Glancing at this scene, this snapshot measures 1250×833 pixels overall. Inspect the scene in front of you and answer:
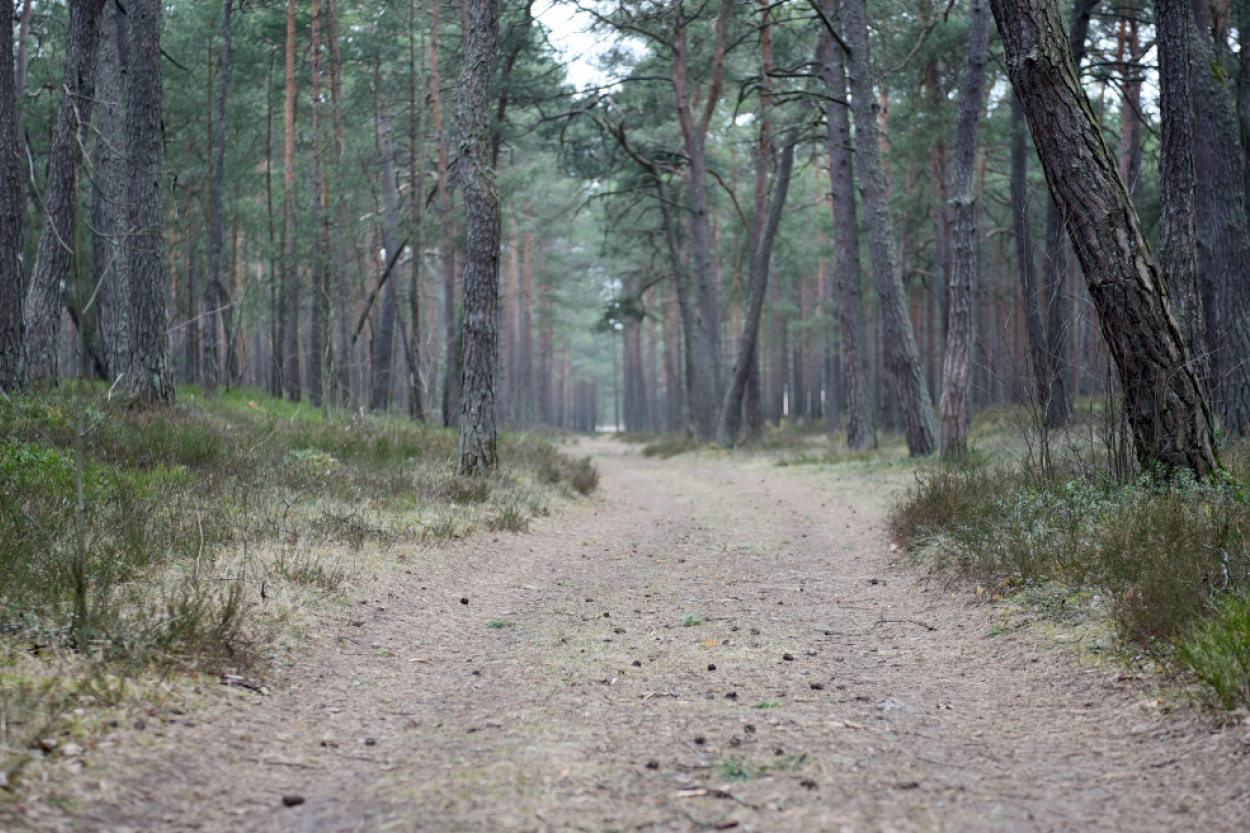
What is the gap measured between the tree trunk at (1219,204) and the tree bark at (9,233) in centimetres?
1367

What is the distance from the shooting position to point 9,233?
883cm

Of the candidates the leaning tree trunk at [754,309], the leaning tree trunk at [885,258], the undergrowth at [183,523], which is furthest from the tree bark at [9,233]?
the leaning tree trunk at [754,309]

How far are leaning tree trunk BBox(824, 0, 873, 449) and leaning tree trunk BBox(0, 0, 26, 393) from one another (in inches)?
513

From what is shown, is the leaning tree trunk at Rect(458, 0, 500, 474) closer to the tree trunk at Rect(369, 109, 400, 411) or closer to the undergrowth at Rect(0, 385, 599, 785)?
the undergrowth at Rect(0, 385, 599, 785)


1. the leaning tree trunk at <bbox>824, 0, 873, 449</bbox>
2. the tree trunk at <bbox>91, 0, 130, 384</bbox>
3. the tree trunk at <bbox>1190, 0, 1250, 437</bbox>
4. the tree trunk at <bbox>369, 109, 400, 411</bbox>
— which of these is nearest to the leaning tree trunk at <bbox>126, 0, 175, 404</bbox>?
the tree trunk at <bbox>91, 0, 130, 384</bbox>

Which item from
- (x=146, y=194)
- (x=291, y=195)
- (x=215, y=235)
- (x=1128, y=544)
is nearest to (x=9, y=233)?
(x=146, y=194)

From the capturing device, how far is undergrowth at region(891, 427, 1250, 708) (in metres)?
3.19

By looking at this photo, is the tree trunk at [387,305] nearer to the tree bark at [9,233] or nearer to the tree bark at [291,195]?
the tree bark at [291,195]

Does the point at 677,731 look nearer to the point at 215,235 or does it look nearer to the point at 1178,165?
the point at 1178,165

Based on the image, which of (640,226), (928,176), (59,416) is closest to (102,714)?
(59,416)

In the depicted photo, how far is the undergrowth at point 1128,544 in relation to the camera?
10.5 ft

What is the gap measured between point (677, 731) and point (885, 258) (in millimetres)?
12533

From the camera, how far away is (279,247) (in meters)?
20.6

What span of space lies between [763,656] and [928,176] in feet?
65.0
